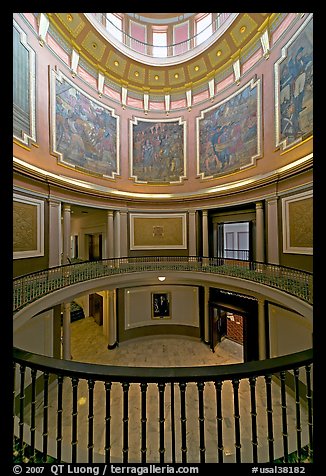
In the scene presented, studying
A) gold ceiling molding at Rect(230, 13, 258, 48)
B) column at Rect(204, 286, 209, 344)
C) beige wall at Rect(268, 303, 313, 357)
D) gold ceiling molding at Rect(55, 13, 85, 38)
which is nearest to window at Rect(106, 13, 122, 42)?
gold ceiling molding at Rect(55, 13, 85, 38)

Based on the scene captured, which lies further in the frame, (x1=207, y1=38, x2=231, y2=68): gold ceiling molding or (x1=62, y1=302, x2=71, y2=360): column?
(x1=207, y1=38, x2=231, y2=68): gold ceiling molding

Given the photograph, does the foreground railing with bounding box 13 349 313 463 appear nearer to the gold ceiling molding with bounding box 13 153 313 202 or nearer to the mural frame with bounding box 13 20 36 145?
the gold ceiling molding with bounding box 13 153 313 202

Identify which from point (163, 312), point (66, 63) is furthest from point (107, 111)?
point (163, 312)

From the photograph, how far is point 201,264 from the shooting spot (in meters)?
10.5

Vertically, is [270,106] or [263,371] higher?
[270,106]

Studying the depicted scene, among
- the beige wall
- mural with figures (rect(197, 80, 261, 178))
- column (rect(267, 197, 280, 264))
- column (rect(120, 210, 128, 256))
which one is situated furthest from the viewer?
column (rect(120, 210, 128, 256))

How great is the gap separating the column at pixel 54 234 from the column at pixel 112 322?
11.7ft

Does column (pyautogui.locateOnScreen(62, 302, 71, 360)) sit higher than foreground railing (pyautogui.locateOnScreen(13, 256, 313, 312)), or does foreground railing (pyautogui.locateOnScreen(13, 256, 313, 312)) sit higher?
foreground railing (pyautogui.locateOnScreen(13, 256, 313, 312))

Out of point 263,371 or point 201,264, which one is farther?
point 201,264

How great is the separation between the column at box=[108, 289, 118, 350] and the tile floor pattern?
320 mm

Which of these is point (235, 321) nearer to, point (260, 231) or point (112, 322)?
point (260, 231)

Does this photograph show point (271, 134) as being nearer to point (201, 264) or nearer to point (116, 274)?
point (201, 264)

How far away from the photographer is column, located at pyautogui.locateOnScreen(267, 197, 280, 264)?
7820 mm
